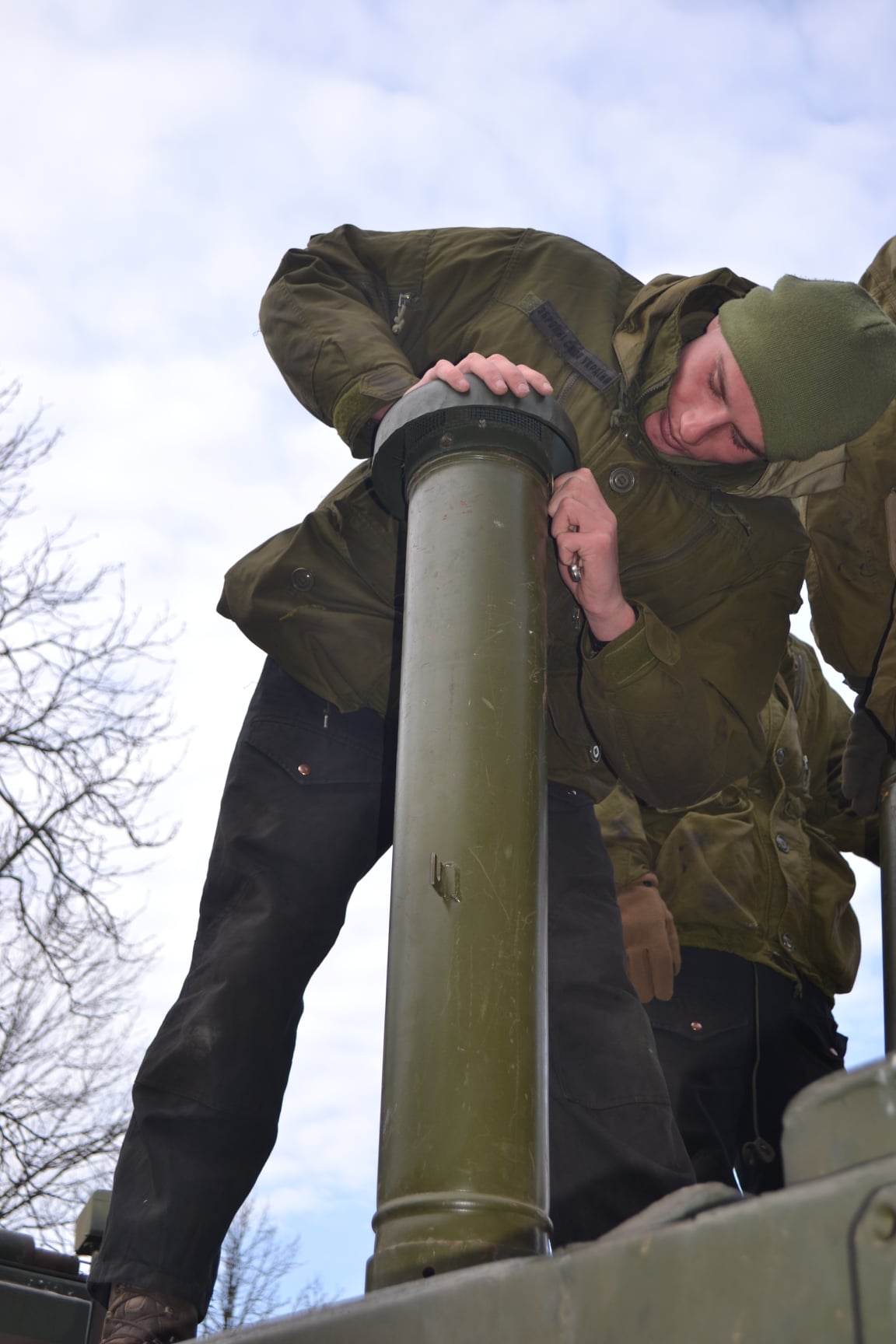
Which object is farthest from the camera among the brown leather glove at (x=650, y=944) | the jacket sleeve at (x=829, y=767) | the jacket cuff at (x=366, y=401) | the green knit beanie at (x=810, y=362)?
the jacket sleeve at (x=829, y=767)

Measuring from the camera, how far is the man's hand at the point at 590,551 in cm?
230

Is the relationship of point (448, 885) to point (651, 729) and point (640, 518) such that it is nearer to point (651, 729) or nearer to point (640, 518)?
point (651, 729)

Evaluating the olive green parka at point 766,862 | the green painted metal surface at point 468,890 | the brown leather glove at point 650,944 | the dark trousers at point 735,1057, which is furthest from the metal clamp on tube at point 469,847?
the dark trousers at point 735,1057

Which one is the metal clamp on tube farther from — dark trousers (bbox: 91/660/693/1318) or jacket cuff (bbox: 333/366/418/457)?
dark trousers (bbox: 91/660/693/1318)

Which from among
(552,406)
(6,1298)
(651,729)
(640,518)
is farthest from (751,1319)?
(6,1298)

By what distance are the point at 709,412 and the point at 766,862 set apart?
1.92 m

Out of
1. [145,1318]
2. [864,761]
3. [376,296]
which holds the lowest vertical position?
[145,1318]

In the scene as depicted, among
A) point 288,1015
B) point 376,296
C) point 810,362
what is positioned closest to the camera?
point 288,1015

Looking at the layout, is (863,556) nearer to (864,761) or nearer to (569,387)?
(864,761)

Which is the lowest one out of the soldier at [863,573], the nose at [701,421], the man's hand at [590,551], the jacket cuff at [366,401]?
the man's hand at [590,551]

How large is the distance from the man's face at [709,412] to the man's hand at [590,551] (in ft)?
1.22

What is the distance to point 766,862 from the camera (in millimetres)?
4328

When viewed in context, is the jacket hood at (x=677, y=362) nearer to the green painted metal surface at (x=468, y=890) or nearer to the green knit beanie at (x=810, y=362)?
the green knit beanie at (x=810, y=362)

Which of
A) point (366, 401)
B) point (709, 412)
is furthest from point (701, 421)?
point (366, 401)
